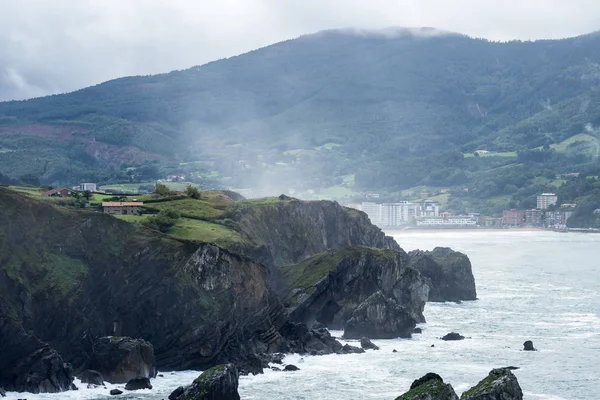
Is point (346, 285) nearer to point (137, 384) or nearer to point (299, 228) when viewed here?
point (299, 228)

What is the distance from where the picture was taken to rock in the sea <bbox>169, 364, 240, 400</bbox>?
51.6 meters

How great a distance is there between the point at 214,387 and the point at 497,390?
46.1ft

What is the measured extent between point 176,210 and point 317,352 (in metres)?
20.5

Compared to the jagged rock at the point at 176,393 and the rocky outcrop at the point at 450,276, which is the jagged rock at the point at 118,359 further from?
the rocky outcrop at the point at 450,276

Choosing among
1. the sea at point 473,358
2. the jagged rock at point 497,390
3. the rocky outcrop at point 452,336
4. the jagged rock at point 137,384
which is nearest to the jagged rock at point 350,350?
the sea at point 473,358

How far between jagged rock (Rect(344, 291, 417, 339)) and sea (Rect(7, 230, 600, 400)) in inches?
53.4

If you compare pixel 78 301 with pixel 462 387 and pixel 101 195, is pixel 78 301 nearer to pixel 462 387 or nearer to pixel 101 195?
pixel 462 387

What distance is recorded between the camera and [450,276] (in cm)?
11194

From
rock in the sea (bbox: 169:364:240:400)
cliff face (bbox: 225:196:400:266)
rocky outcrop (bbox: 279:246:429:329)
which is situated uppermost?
cliff face (bbox: 225:196:400:266)

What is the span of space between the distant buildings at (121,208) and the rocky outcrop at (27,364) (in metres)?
25.0

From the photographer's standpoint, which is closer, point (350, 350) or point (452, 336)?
point (350, 350)

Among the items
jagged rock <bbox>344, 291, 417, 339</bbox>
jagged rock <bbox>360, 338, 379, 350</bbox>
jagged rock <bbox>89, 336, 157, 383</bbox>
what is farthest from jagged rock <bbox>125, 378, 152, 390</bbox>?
jagged rock <bbox>344, 291, 417, 339</bbox>

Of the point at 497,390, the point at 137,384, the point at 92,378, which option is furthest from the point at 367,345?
the point at 497,390

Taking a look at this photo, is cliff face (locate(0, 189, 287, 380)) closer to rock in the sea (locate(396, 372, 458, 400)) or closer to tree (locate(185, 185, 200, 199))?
rock in the sea (locate(396, 372, 458, 400))
